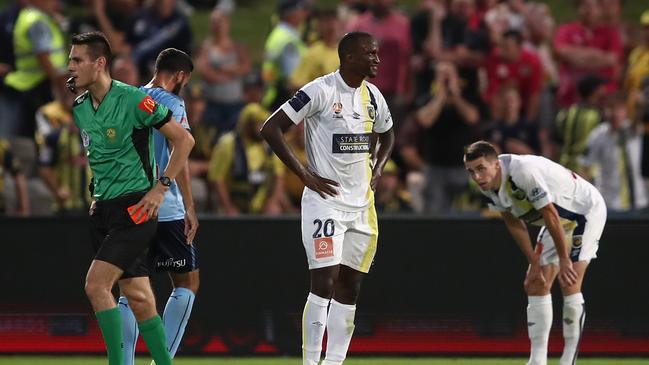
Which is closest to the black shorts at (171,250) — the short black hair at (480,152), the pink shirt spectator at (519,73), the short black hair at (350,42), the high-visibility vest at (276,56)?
the short black hair at (350,42)

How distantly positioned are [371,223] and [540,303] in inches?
65.9

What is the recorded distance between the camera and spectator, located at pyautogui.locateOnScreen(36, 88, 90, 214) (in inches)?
508

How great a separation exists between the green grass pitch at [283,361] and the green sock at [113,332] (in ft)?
8.82

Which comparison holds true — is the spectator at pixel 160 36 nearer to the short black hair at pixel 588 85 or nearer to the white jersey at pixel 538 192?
the short black hair at pixel 588 85

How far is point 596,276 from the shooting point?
10.8m

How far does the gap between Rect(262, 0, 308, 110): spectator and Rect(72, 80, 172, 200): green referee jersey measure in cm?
706

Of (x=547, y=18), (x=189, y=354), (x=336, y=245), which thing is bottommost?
(x=189, y=354)

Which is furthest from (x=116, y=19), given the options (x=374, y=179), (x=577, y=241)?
(x=577, y=241)

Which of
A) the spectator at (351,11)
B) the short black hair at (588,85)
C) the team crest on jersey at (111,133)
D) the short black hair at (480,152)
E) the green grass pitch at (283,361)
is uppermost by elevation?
the spectator at (351,11)

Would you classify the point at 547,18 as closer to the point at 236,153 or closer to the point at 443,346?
the point at 236,153

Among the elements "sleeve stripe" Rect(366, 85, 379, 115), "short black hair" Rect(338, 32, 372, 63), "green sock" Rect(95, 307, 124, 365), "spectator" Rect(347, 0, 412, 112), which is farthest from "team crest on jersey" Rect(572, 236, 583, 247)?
"spectator" Rect(347, 0, 412, 112)

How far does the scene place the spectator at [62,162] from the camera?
12.9 meters

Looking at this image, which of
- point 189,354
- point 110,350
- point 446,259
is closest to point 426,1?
point 446,259

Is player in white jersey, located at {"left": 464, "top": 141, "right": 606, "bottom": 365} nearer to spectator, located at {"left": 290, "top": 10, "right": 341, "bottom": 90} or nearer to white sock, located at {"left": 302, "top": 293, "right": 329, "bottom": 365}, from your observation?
white sock, located at {"left": 302, "top": 293, "right": 329, "bottom": 365}
